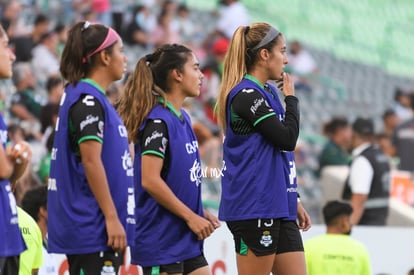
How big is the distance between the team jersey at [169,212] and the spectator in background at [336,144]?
8.31 m

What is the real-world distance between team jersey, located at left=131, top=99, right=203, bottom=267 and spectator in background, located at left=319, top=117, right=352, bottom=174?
8.31 m

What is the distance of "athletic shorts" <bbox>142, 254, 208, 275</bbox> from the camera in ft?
19.9

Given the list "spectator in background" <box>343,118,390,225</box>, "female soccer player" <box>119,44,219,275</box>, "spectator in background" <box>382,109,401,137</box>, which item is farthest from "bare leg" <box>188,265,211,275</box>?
"spectator in background" <box>382,109,401,137</box>

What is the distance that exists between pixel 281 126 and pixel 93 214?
1363mm

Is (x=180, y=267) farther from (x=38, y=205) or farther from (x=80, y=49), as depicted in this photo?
(x=38, y=205)

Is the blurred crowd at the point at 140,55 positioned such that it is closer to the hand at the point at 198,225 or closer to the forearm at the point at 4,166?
the hand at the point at 198,225

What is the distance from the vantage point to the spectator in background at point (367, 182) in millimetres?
A: 11117

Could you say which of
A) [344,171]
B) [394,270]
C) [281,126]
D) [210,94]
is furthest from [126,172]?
[210,94]

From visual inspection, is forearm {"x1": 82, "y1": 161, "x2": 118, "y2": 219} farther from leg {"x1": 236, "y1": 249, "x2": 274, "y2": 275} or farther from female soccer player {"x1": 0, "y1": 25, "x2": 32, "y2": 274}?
leg {"x1": 236, "y1": 249, "x2": 274, "y2": 275}

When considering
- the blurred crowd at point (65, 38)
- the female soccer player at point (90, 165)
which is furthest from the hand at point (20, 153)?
the blurred crowd at point (65, 38)

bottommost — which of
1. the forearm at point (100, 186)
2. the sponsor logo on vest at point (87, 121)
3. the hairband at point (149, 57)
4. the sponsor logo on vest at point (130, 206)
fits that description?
the sponsor logo on vest at point (130, 206)

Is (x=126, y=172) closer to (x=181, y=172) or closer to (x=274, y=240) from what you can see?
(x=181, y=172)

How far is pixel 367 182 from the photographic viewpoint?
36.5ft

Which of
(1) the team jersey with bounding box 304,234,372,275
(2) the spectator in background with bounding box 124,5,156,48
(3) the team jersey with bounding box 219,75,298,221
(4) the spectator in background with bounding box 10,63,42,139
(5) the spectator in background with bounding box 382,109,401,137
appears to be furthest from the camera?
(5) the spectator in background with bounding box 382,109,401,137
